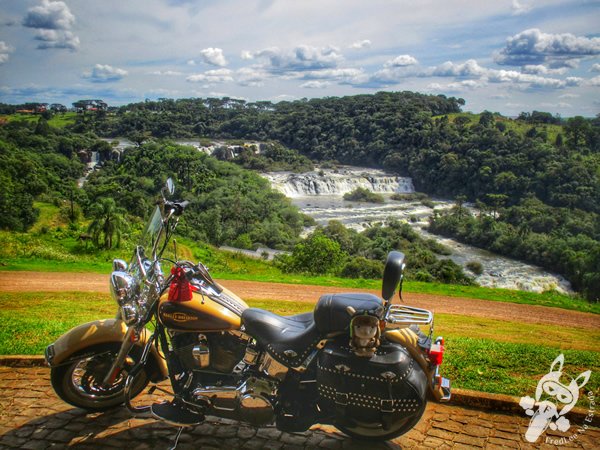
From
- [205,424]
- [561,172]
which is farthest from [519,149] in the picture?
[205,424]

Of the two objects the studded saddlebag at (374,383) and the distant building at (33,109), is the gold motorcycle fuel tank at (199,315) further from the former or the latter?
the distant building at (33,109)

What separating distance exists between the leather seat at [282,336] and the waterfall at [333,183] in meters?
59.2

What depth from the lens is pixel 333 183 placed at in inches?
2557

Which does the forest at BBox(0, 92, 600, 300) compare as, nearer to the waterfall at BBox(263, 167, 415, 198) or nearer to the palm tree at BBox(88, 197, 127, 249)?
the waterfall at BBox(263, 167, 415, 198)

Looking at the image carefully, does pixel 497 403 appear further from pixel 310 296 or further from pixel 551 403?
pixel 310 296

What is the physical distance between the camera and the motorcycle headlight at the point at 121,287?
363 centimetres

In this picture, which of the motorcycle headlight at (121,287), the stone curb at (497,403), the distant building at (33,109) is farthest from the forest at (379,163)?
the motorcycle headlight at (121,287)

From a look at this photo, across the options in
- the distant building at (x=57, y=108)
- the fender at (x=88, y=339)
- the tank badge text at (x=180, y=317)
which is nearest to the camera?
the tank badge text at (x=180, y=317)

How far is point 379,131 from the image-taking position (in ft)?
277

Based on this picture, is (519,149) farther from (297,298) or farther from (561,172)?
(297,298)

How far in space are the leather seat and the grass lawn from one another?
2.16 metres

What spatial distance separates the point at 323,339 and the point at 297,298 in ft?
24.9

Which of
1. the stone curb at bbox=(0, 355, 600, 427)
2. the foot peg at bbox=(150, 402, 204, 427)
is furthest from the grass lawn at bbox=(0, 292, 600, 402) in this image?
the foot peg at bbox=(150, 402, 204, 427)

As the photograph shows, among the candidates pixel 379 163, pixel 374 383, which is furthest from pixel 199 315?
pixel 379 163
